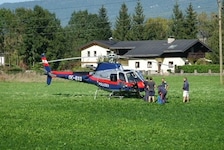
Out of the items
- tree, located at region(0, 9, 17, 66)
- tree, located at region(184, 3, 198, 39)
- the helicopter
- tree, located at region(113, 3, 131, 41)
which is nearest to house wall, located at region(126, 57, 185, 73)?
tree, located at region(184, 3, 198, 39)

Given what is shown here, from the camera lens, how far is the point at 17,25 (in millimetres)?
119500

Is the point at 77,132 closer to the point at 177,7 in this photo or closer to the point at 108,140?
the point at 108,140

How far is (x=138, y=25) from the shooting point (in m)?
118

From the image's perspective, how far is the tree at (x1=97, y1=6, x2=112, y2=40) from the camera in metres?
129

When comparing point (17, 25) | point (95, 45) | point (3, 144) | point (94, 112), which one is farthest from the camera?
point (17, 25)

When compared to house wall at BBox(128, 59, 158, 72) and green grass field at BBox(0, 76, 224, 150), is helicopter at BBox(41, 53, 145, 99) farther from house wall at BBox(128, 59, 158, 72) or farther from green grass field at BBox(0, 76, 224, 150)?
house wall at BBox(128, 59, 158, 72)

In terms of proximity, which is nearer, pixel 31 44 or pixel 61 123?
pixel 61 123

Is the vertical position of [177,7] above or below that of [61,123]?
above

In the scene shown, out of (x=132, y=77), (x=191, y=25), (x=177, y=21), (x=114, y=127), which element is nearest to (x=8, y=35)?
(x=177, y=21)

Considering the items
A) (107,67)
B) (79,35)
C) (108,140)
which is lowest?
(108,140)

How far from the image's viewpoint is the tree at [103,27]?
5074 inches

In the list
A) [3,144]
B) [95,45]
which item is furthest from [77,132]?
[95,45]

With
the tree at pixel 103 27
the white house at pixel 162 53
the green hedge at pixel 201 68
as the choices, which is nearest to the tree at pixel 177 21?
the white house at pixel 162 53

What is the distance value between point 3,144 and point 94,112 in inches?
351
